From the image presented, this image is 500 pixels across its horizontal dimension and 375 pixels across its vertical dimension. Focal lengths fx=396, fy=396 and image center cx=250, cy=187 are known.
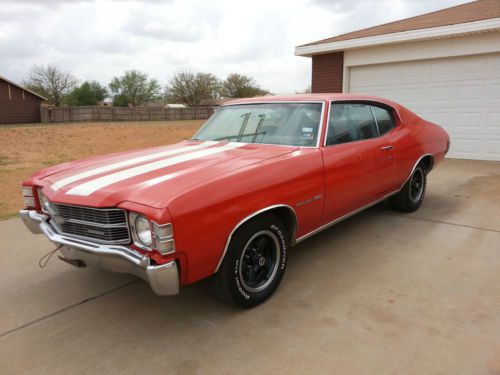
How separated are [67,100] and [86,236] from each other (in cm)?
6081

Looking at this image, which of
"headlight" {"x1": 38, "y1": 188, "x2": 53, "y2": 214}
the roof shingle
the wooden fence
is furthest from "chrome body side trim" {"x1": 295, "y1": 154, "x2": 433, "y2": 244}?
the wooden fence

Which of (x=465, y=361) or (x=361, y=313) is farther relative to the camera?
(x=361, y=313)

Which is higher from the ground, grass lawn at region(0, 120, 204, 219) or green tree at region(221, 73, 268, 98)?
green tree at region(221, 73, 268, 98)

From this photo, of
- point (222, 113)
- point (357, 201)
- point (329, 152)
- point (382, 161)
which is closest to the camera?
point (329, 152)

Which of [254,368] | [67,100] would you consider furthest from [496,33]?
[67,100]

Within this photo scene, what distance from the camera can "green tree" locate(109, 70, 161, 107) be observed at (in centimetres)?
6319

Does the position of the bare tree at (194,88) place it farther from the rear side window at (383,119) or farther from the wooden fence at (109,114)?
the rear side window at (383,119)

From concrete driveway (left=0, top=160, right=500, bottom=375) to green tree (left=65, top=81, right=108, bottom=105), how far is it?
60097 mm

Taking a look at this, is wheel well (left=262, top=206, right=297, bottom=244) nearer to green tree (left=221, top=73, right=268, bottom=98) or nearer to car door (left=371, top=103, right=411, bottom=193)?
car door (left=371, top=103, right=411, bottom=193)

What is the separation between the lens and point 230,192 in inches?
102

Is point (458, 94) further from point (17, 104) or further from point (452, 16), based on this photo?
point (17, 104)

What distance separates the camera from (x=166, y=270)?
229 centimetres

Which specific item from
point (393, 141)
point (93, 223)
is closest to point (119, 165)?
point (93, 223)

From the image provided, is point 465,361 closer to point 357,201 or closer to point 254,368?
point 254,368
